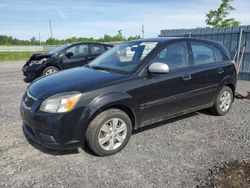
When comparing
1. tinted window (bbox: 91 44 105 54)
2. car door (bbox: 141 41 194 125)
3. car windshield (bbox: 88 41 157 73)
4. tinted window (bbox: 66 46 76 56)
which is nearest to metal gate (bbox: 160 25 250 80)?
tinted window (bbox: 91 44 105 54)

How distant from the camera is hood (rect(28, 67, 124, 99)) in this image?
3401 mm

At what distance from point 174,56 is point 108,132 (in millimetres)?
1842

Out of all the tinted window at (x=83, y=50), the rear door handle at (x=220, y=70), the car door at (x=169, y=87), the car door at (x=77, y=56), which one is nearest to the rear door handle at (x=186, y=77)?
the car door at (x=169, y=87)

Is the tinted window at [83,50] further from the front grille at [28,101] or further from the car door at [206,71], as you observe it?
the front grille at [28,101]

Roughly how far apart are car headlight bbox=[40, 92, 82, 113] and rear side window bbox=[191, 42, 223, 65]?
2.50 meters

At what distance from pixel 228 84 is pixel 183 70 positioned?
5.24 feet

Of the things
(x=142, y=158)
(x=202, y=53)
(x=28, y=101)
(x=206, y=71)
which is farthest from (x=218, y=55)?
(x=28, y=101)

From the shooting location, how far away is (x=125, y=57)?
4.41 m

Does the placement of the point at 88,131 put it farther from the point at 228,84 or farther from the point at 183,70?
the point at 228,84

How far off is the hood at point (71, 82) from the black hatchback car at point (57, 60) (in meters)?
5.27

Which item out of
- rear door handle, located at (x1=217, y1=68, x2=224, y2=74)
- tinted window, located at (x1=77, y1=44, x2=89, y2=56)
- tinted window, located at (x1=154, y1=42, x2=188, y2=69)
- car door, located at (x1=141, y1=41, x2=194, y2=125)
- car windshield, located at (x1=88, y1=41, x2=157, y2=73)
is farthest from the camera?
tinted window, located at (x1=77, y1=44, x2=89, y2=56)

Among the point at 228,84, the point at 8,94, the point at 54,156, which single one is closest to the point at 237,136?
the point at 228,84

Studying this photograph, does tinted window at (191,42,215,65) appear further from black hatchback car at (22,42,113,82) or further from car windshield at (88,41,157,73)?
black hatchback car at (22,42,113,82)

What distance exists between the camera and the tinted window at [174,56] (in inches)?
165
